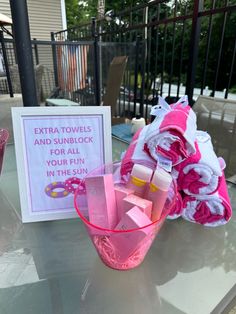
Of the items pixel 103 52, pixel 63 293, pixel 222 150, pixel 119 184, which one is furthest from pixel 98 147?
pixel 103 52

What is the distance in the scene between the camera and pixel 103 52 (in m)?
Result: 3.29

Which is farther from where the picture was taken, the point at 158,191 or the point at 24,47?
the point at 24,47

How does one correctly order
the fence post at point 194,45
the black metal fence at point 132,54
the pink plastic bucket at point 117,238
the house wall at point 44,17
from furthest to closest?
the house wall at point 44,17 < the black metal fence at point 132,54 < the fence post at point 194,45 < the pink plastic bucket at point 117,238

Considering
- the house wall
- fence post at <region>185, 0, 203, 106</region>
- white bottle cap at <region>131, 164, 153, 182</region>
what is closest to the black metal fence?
fence post at <region>185, 0, 203, 106</region>

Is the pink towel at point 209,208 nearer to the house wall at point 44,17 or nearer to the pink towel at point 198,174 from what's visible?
the pink towel at point 198,174

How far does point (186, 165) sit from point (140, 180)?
0.14 metres

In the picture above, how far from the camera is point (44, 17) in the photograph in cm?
723

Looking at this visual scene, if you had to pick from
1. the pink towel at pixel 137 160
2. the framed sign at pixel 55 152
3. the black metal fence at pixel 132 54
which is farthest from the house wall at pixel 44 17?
the pink towel at pixel 137 160

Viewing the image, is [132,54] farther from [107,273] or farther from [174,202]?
[107,273]

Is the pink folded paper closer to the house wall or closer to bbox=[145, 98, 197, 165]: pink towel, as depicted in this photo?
bbox=[145, 98, 197, 165]: pink towel

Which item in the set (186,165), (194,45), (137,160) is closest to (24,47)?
(137,160)

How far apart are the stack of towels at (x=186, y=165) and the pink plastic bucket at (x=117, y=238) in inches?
3.5

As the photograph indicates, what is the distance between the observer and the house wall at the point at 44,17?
698 centimetres

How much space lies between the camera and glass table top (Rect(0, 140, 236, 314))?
458 mm
